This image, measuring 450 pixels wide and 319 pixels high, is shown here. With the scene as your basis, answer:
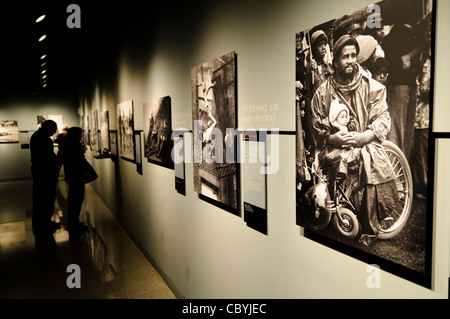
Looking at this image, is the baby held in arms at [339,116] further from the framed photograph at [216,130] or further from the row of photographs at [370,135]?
the framed photograph at [216,130]

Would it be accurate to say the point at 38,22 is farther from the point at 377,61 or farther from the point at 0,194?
the point at 0,194

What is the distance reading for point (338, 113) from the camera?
1340mm

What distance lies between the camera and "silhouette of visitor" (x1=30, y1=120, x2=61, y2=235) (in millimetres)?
5473

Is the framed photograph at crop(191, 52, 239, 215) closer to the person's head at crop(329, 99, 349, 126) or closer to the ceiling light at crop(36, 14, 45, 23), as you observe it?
→ the person's head at crop(329, 99, 349, 126)

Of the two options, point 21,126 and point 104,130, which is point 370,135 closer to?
point 104,130

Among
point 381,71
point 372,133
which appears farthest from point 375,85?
point 372,133

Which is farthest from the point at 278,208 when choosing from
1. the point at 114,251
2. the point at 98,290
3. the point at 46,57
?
the point at 46,57

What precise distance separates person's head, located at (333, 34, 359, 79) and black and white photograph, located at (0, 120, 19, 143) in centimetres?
1351

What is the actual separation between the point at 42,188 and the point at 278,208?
5.38m

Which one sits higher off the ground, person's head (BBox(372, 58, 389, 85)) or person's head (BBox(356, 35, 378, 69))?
person's head (BBox(356, 35, 378, 69))

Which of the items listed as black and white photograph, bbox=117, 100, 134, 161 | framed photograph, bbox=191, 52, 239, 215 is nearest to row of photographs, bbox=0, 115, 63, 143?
black and white photograph, bbox=117, 100, 134, 161

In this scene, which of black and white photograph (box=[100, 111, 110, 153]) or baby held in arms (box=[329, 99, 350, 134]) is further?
black and white photograph (box=[100, 111, 110, 153])

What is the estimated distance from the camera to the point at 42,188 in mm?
5738
